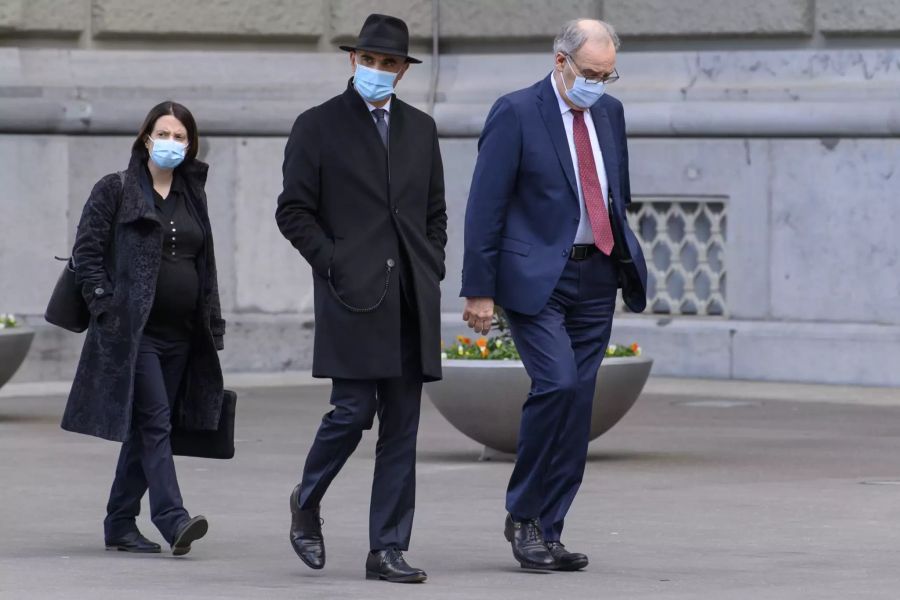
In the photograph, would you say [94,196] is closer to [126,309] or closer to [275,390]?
[126,309]

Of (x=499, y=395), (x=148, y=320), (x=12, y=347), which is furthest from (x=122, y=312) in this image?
(x=12, y=347)

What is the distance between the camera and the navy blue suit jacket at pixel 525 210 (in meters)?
7.34

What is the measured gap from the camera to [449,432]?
12023mm

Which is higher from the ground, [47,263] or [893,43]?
[893,43]

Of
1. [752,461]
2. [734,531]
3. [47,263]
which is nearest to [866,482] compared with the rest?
[752,461]

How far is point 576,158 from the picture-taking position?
7477 mm

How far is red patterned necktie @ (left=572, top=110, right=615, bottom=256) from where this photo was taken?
292 inches

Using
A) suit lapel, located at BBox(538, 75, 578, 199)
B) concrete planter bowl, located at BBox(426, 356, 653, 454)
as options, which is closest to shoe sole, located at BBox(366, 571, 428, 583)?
suit lapel, located at BBox(538, 75, 578, 199)

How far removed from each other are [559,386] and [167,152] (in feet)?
5.77

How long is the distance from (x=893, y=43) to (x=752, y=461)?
5.24 metres

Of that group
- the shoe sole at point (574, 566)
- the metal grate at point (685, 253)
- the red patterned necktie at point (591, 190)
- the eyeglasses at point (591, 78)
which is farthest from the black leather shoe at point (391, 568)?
the metal grate at point (685, 253)

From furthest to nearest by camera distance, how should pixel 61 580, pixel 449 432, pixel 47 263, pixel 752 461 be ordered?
pixel 47 263
pixel 449 432
pixel 752 461
pixel 61 580

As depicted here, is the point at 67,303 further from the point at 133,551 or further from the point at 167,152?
the point at 133,551

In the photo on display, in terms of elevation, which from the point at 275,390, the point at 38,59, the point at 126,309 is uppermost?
the point at 38,59
